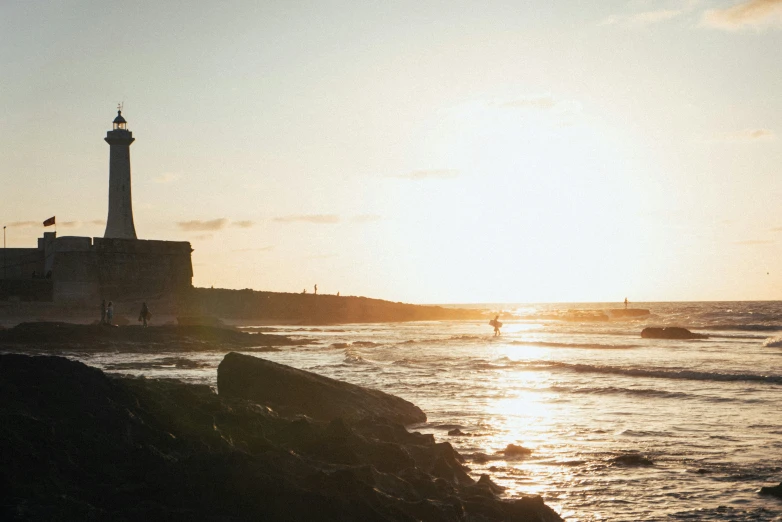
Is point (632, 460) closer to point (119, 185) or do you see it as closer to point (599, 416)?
point (599, 416)

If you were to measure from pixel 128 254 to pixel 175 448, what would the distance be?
1591 inches

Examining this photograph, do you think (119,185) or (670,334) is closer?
(670,334)

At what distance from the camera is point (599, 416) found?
50.6 feet

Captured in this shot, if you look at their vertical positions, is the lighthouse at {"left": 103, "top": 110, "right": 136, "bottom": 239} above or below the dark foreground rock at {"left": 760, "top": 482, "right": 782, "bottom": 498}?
above

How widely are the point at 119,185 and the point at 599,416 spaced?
40.0 meters

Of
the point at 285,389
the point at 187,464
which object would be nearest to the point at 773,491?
the point at 285,389

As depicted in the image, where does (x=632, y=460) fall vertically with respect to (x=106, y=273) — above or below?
below

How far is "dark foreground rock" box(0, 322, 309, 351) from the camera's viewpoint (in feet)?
94.5

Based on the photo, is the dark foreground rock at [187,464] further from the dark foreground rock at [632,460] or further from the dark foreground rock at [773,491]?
the dark foreground rock at [773,491]

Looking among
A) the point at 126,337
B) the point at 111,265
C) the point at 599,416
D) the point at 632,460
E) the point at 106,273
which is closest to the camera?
the point at 632,460

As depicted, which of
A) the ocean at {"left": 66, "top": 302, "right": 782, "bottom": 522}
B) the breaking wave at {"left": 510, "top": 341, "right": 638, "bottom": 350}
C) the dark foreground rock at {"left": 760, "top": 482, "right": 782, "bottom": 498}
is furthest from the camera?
the breaking wave at {"left": 510, "top": 341, "right": 638, "bottom": 350}

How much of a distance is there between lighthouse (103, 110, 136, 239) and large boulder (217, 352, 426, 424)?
3952 cm

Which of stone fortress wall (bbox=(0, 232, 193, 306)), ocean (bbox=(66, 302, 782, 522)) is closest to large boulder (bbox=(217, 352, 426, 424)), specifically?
ocean (bbox=(66, 302, 782, 522))

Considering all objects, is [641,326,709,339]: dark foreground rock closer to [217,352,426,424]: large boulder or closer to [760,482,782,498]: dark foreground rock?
[217,352,426,424]: large boulder
